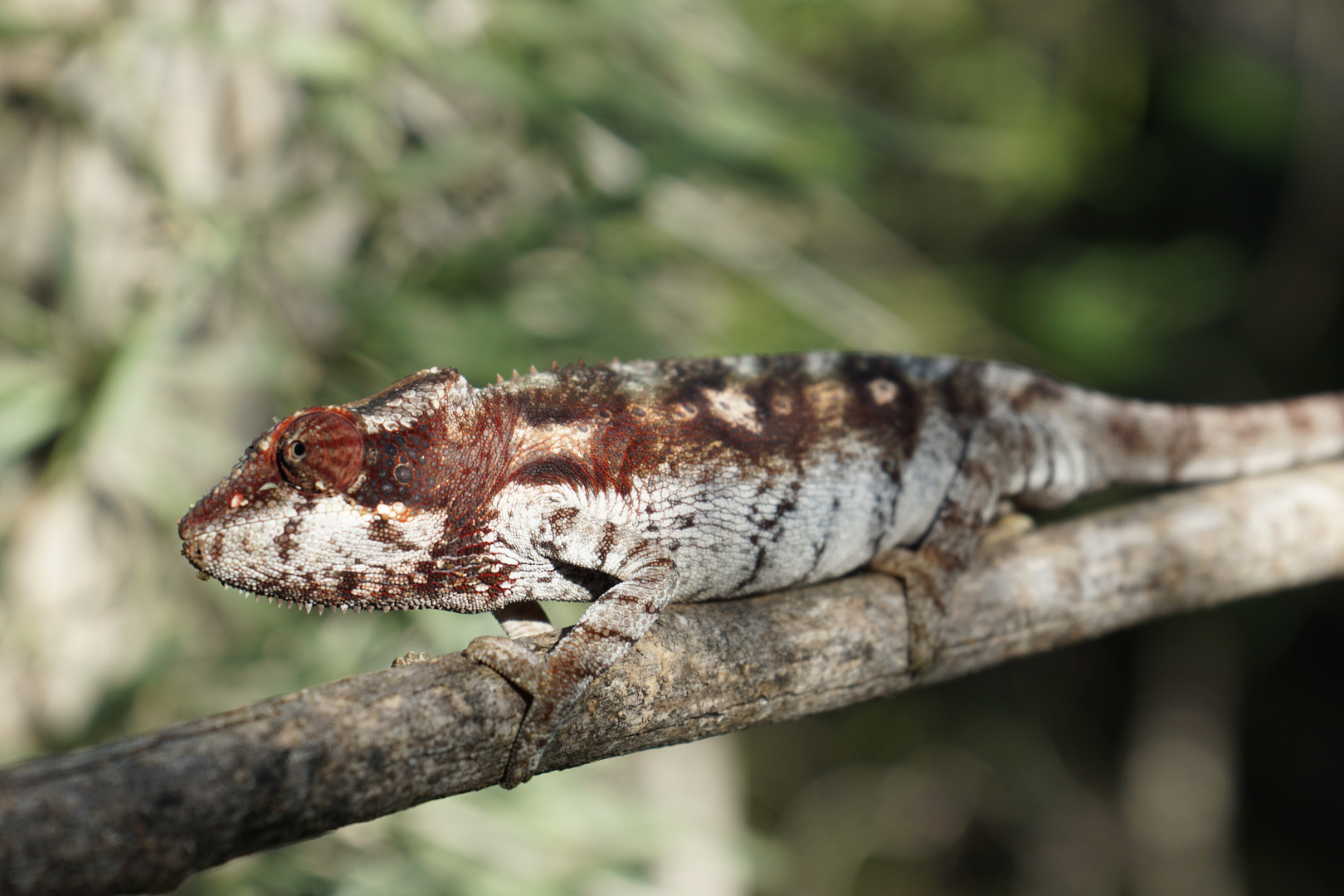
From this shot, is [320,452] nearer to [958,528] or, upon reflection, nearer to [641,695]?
[641,695]

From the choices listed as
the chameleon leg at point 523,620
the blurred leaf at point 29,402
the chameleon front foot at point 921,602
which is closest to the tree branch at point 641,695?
the chameleon front foot at point 921,602

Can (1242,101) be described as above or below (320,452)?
above

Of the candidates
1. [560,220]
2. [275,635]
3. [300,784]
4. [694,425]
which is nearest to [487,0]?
[560,220]

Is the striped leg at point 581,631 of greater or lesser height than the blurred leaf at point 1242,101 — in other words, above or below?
below

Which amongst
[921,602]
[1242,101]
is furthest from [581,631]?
[1242,101]

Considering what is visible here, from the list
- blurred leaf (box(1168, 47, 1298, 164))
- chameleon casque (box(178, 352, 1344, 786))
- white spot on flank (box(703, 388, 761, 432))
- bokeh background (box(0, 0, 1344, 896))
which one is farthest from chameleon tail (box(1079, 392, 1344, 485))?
blurred leaf (box(1168, 47, 1298, 164))

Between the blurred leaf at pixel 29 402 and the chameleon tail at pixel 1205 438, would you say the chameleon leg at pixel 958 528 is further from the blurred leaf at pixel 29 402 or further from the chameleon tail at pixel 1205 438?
the blurred leaf at pixel 29 402

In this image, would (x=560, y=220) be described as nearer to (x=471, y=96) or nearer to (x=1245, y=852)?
(x=471, y=96)
